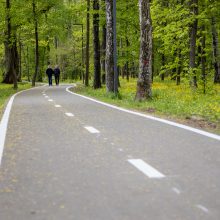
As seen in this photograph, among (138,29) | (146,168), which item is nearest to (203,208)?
(146,168)

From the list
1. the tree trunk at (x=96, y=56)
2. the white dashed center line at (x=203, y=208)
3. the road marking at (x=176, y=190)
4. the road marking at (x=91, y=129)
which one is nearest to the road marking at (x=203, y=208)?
the white dashed center line at (x=203, y=208)

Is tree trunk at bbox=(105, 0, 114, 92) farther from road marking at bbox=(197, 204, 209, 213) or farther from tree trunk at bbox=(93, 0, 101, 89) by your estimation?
road marking at bbox=(197, 204, 209, 213)

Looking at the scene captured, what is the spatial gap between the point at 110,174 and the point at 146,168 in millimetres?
576

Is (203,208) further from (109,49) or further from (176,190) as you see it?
(109,49)

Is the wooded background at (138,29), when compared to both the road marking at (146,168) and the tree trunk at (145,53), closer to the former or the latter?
the tree trunk at (145,53)

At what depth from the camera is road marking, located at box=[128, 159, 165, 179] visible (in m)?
6.04

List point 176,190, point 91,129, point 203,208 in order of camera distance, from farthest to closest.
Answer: point 91,129 → point 176,190 → point 203,208

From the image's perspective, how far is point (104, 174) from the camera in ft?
20.2

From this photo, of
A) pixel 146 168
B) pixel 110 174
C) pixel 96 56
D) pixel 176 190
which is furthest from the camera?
pixel 96 56

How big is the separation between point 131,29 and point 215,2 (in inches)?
377

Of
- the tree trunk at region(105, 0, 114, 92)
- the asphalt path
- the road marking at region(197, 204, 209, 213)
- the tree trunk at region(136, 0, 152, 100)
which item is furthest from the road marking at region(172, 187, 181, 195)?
the tree trunk at region(105, 0, 114, 92)

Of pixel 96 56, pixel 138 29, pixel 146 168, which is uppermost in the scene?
pixel 138 29

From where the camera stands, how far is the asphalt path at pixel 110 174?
15.2 ft

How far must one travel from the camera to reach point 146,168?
21.2ft
